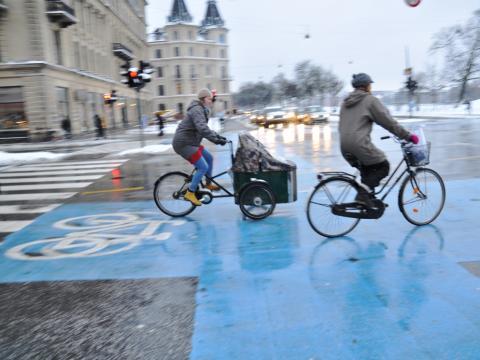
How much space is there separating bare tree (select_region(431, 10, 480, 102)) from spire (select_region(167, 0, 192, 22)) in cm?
6223

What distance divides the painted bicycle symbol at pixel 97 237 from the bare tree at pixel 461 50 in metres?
57.6

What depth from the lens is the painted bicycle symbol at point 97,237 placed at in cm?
550

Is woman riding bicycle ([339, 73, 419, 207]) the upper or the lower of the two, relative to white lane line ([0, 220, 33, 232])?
upper

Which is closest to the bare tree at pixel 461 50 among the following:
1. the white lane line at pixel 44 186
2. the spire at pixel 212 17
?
the white lane line at pixel 44 186

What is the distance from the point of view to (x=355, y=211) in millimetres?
5480

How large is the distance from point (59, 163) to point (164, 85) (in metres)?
91.7

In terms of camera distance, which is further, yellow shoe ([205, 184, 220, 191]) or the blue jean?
yellow shoe ([205, 184, 220, 191])

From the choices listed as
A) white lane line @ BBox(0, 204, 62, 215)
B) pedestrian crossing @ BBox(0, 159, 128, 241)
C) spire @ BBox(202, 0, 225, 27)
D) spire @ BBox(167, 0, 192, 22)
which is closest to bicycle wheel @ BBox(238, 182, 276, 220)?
pedestrian crossing @ BBox(0, 159, 128, 241)

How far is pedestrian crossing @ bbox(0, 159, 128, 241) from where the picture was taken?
25.4 feet

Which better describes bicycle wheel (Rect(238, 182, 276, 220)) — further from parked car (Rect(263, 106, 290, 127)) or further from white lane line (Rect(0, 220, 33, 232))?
parked car (Rect(263, 106, 290, 127))

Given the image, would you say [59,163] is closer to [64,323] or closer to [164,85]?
[64,323]

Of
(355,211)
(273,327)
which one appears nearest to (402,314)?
(273,327)

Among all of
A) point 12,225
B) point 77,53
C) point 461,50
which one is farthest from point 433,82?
point 12,225

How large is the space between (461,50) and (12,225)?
2360 inches
